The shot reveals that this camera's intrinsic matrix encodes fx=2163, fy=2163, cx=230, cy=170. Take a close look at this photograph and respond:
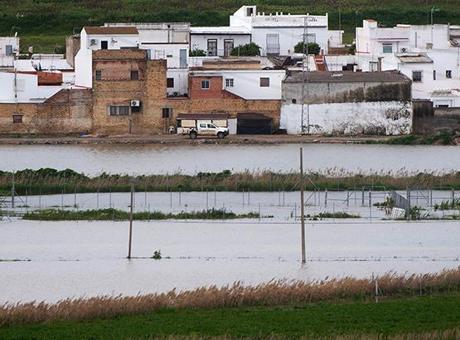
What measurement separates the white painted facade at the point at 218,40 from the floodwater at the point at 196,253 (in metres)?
23.4

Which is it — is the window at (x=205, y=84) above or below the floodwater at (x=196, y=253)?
above

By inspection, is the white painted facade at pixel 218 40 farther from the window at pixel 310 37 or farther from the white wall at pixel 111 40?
the white wall at pixel 111 40

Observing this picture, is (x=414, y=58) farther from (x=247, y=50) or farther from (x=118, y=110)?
(x=118, y=110)

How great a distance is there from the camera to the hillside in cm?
6488

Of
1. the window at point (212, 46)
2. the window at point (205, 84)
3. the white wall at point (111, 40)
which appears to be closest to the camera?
the window at point (205, 84)

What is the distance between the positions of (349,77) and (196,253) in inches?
747

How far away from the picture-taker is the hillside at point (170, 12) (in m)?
64.9

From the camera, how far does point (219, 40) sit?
58812 mm

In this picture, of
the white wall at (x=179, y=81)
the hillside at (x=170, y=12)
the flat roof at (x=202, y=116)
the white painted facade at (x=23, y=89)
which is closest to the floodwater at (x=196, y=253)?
the flat roof at (x=202, y=116)

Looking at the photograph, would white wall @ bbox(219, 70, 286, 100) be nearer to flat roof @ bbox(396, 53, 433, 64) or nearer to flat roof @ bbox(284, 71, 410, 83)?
flat roof @ bbox(284, 71, 410, 83)

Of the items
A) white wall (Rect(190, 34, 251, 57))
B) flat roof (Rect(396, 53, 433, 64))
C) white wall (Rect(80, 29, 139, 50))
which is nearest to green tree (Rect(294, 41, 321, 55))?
white wall (Rect(190, 34, 251, 57))

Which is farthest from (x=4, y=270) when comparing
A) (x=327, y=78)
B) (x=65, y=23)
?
(x=65, y=23)

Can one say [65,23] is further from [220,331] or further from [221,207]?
[220,331]

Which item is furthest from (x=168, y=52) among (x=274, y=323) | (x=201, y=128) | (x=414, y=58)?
(x=274, y=323)
